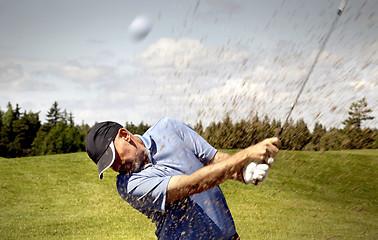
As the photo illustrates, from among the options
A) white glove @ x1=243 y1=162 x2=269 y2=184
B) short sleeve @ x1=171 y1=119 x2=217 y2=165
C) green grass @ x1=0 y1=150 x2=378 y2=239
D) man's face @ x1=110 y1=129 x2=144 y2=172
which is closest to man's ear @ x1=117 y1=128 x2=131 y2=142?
man's face @ x1=110 y1=129 x2=144 y2=172

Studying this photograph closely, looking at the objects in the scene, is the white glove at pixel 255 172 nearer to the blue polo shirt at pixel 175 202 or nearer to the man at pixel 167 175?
the man at pixel 167 175

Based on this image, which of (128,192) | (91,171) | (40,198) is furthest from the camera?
(91,171)

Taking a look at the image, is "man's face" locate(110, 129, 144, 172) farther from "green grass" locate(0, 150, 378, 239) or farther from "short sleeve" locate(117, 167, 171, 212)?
"green grass" locate(0, 150, 378, 239)

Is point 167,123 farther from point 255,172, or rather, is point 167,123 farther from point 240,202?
point 240,202

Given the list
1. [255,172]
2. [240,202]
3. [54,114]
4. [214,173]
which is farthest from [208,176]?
[54,114]

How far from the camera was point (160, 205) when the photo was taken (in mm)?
2664

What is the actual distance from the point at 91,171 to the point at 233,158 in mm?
18847

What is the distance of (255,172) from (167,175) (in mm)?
658

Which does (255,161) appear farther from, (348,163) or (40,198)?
(348,163)

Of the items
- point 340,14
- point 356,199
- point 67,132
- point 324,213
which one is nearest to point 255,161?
point 340,14

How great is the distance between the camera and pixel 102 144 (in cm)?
292

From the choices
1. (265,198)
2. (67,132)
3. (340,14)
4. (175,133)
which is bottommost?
(67,132)

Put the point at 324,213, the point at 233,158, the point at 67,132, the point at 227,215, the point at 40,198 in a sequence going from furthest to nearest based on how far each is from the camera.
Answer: the point at 67,132, the point at 40,198, the point at 324,213, the point at 227,215, the point at 233,158

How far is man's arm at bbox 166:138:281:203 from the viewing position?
8.30 feet
